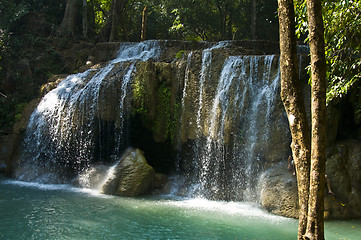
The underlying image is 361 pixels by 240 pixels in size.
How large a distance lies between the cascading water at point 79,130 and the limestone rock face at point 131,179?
1.66 meters

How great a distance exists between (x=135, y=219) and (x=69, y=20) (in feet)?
52.9

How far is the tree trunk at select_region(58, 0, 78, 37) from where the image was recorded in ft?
65.0

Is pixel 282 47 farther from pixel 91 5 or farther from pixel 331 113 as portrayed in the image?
pixel 91 5

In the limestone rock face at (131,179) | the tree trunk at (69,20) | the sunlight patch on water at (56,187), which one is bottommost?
the sunlight patch on water at (56,187)

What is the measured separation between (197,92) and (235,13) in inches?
572

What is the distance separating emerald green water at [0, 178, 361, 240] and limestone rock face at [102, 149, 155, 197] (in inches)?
16.0

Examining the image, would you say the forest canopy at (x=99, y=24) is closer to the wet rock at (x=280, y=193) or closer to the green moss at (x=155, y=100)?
the green moss at (x=155, y=100)

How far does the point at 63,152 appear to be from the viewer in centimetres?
1197

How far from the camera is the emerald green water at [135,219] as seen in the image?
6562 millimetres

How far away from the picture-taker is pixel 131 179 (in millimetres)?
9945

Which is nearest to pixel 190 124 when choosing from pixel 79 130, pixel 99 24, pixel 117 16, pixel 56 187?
pixel 79 130

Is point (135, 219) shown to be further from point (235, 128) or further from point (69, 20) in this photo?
point (69, 20)

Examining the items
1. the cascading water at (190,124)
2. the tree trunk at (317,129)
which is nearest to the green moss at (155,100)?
the cascading water at (190,124)

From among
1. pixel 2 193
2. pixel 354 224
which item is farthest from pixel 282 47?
pixel 2 193
